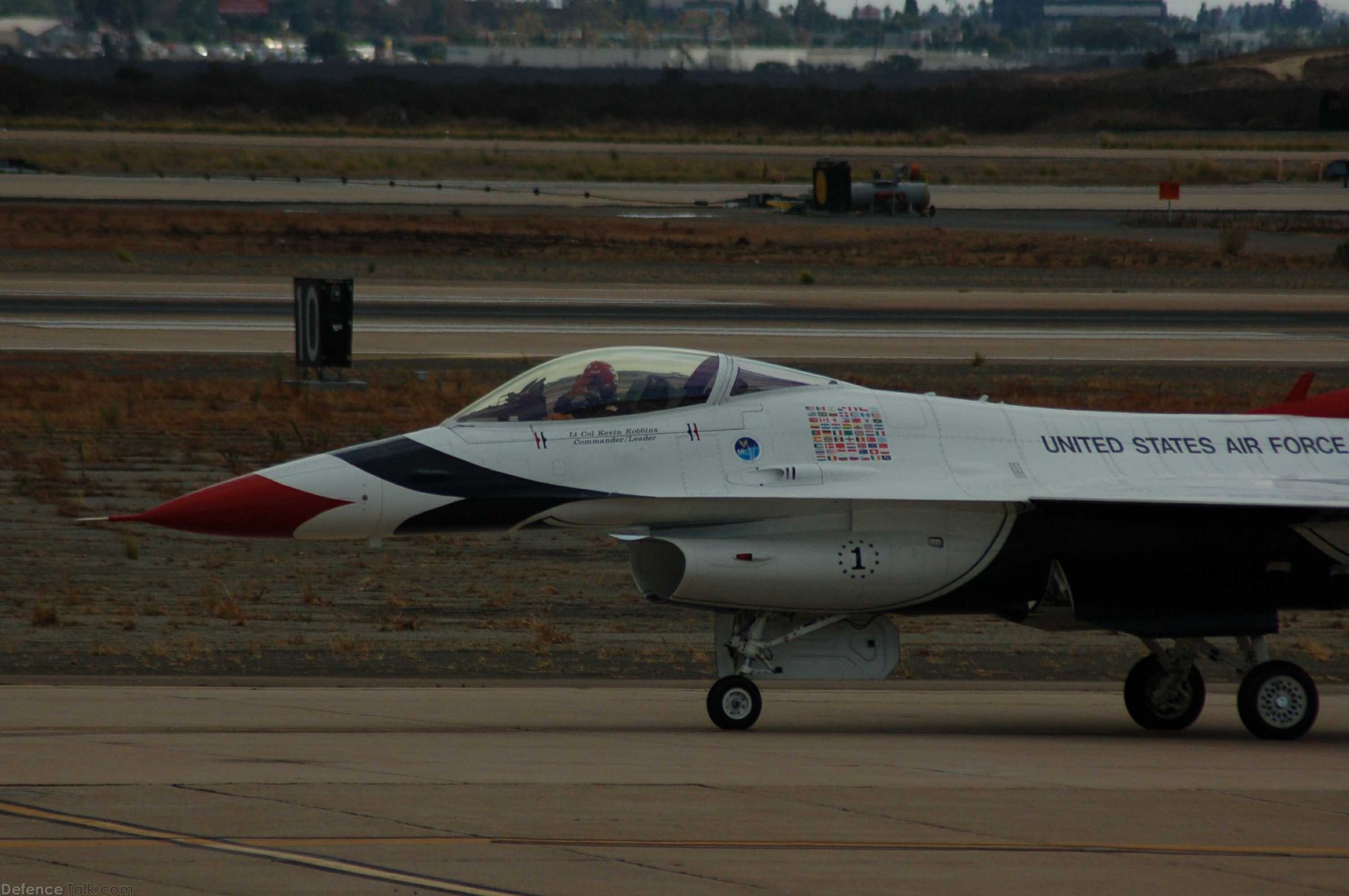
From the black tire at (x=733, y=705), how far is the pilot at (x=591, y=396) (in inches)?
82.0

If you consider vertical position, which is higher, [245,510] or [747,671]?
[245,510]

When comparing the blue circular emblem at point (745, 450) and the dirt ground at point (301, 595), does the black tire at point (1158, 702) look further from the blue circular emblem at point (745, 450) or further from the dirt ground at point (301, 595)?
the blue circular emblem at point (745, 450)

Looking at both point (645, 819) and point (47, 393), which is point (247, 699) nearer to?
point (645, 819)

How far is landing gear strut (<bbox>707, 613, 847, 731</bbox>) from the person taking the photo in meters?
11.6

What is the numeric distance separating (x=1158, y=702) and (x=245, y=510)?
23.1ft

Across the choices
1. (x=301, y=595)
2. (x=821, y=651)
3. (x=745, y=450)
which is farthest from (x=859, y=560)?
(x=301, y=595)

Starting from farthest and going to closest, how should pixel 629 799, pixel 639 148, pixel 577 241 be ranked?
1. pixel 639 148
2. pixel 577 241
3. pixel 629 799

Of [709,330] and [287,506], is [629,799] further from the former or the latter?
[709,330]

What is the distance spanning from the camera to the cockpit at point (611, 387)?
11594mm

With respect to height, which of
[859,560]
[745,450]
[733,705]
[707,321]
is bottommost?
[733,705]

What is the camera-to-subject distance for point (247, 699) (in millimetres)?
12555

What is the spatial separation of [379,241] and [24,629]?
127ft

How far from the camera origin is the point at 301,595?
55.8 ft

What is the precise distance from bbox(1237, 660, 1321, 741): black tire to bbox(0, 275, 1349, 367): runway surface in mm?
21263
